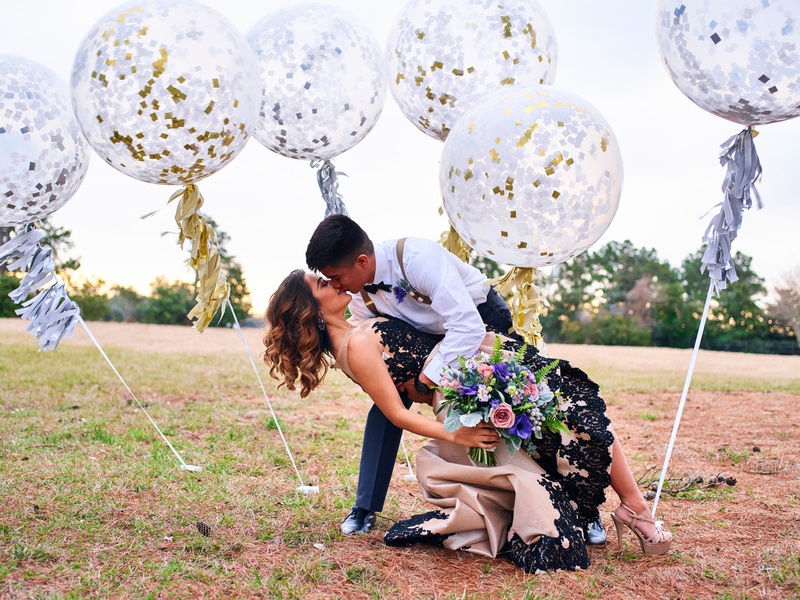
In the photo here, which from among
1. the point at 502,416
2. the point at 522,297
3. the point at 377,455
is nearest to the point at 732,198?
the point at 522,297

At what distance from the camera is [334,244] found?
11.3ft

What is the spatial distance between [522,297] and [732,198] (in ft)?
3.81

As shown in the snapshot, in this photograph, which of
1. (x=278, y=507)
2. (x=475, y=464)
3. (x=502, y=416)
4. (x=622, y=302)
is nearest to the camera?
(x=502, y=416)

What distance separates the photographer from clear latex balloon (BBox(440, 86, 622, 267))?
3.32 metres

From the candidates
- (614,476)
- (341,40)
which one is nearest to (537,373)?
(614,476)

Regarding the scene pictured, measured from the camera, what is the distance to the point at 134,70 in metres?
3.29

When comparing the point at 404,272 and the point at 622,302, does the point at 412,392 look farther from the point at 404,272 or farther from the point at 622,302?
the point at 622,302

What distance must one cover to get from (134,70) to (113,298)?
24.6 m

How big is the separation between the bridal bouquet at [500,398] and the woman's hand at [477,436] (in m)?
0.05

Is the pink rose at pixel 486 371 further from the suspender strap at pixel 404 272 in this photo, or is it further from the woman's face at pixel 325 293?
the woman's face at pixel 325 293

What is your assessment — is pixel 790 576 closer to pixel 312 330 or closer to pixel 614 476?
pixel 614 476

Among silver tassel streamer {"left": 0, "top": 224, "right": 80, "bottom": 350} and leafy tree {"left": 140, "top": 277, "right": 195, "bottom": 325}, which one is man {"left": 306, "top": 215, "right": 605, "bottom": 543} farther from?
leafy tree {"left": 140, "top": 277, "right": 195, "bottom": 325}

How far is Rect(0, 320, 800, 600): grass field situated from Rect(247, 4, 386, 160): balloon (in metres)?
2.07

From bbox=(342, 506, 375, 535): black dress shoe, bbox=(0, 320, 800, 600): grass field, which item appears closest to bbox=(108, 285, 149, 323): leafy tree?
bbox=(0, 320, 800, 600): grass field
